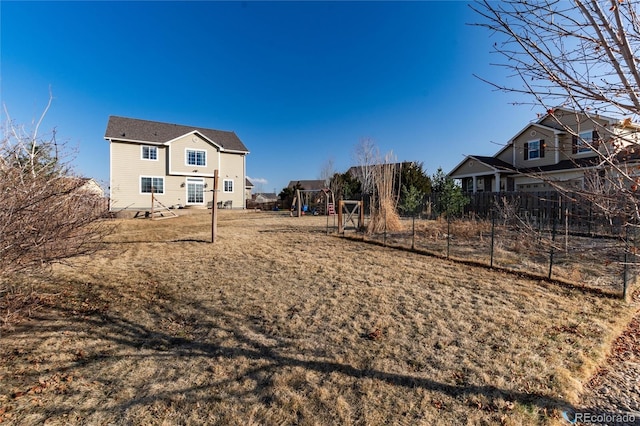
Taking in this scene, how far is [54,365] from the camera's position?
8.84 ft

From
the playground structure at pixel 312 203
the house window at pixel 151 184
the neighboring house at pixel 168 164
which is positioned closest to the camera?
the neighboring house at pixel 168 164

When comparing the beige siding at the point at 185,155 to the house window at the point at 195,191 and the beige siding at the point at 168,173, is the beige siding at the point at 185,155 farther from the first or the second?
the house window at the point at 195,191

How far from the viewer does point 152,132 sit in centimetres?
2370

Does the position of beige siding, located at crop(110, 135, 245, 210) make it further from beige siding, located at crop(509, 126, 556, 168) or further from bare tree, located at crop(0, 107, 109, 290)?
beige siding, located at crop(509, 126, 556, 168)

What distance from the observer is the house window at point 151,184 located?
22500mm

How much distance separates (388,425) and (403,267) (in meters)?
4.42

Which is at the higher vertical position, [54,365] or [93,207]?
[93,207]

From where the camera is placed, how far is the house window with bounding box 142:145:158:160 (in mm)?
22719

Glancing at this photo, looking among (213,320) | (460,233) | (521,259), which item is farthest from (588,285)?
(213,320)

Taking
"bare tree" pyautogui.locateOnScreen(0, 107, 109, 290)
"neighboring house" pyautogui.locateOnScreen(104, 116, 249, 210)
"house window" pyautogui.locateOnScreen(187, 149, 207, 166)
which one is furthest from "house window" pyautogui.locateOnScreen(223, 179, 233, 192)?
"bare tree" pyautogui.locateOnScreen(0, 107, 109, 290)

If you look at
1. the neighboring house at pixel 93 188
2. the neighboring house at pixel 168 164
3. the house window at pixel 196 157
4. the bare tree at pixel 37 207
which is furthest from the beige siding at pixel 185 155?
the bare tree at pixel 37 207

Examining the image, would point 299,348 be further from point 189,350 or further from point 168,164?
point 168,164

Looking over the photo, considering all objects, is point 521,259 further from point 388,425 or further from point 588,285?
point 388,425

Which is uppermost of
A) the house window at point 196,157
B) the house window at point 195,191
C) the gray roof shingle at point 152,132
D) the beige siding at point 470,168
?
the gray roof shingle at point 152,132
